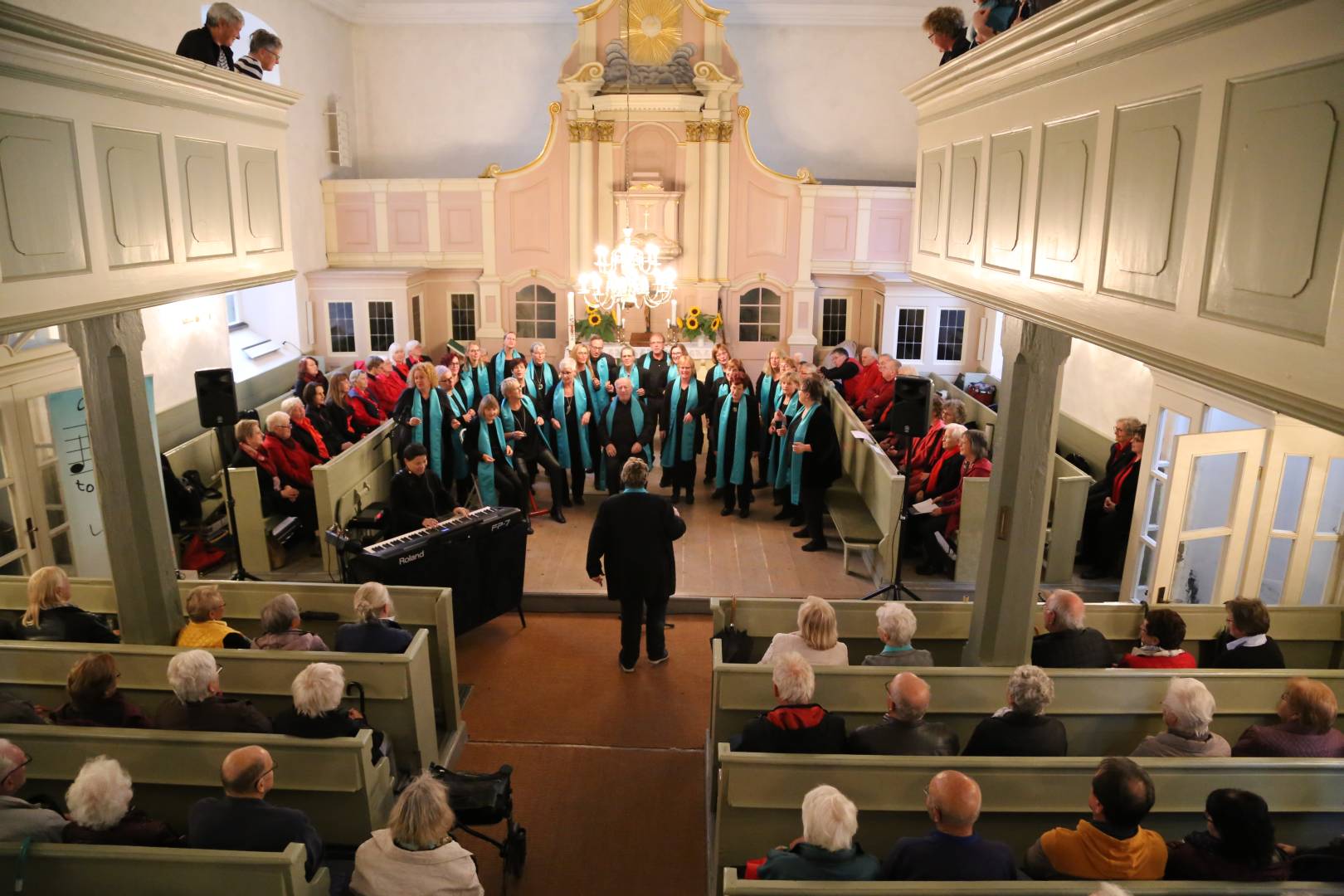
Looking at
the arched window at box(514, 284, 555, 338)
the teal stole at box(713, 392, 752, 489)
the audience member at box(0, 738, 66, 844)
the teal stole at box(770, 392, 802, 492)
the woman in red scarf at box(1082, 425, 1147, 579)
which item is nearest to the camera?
the audience member at box(0, 738, 66, 844)

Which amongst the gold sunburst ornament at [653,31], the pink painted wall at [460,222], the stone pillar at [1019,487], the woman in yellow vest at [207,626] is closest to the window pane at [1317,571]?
the stone pillar at [1019,487]

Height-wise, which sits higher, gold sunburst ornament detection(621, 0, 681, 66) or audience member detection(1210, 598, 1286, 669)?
gold sunburst ornament detection(621, 0, 681, 66)

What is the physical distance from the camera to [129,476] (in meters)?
4.82

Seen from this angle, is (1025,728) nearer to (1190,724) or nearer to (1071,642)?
(1190,724)

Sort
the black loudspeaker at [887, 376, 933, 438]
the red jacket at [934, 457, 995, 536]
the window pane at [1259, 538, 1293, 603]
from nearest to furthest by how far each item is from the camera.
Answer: the window pane at [1259, 538, 1293, 603]
the black loudspeaker at [887, 376, 933, 438]
the red jacket at [934, 457, 995, 536]

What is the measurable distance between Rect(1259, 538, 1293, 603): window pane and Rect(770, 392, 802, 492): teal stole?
4026 mm

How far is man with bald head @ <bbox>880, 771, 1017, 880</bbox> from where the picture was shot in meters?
3.18

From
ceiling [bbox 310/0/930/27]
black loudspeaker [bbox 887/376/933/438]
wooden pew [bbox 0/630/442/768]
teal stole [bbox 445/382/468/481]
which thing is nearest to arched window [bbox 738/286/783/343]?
ceiling [bbox 310/0/930/27]

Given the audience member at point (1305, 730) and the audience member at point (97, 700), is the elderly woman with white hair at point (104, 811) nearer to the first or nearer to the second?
the audience member at point (97, 700)

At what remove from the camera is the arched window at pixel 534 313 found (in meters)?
15.4

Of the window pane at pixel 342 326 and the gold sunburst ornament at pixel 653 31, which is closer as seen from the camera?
the gold sunburst ornament at pixel 653 31

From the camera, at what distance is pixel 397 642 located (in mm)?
4984

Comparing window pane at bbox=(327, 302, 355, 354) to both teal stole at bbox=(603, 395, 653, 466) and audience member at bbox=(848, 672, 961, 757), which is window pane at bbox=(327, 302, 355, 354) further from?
audience member at bbox=(848, 672, 961, 757)

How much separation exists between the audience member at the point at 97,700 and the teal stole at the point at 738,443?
246 inches
